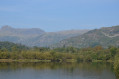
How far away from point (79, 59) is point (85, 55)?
28.2ft

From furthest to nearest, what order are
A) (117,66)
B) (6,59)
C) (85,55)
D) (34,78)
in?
(85,55)
(6,59)
(34,78)
(117,66)

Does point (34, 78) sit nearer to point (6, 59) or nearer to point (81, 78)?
point (81, 78)

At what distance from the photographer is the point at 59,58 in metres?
161

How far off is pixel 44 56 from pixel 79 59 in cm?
2702

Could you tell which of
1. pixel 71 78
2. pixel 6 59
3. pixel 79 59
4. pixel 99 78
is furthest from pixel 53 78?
pixel 79 59

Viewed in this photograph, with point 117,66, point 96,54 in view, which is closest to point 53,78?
point 117,66

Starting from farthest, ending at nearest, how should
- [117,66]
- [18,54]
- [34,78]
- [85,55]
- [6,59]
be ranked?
[85,55] → [18,54] → [6,59] → [34,78] → [117,66]

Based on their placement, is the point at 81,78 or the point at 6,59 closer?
the point at 81,78

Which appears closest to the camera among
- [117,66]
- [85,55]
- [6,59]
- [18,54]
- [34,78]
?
[117,66]

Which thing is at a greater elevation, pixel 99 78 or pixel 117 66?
pixel 117 66

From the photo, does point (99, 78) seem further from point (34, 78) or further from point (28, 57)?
point (28, 57)

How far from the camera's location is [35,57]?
15712 cm

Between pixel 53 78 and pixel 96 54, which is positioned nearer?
pixel 53 78

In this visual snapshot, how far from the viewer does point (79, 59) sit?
166 metres
